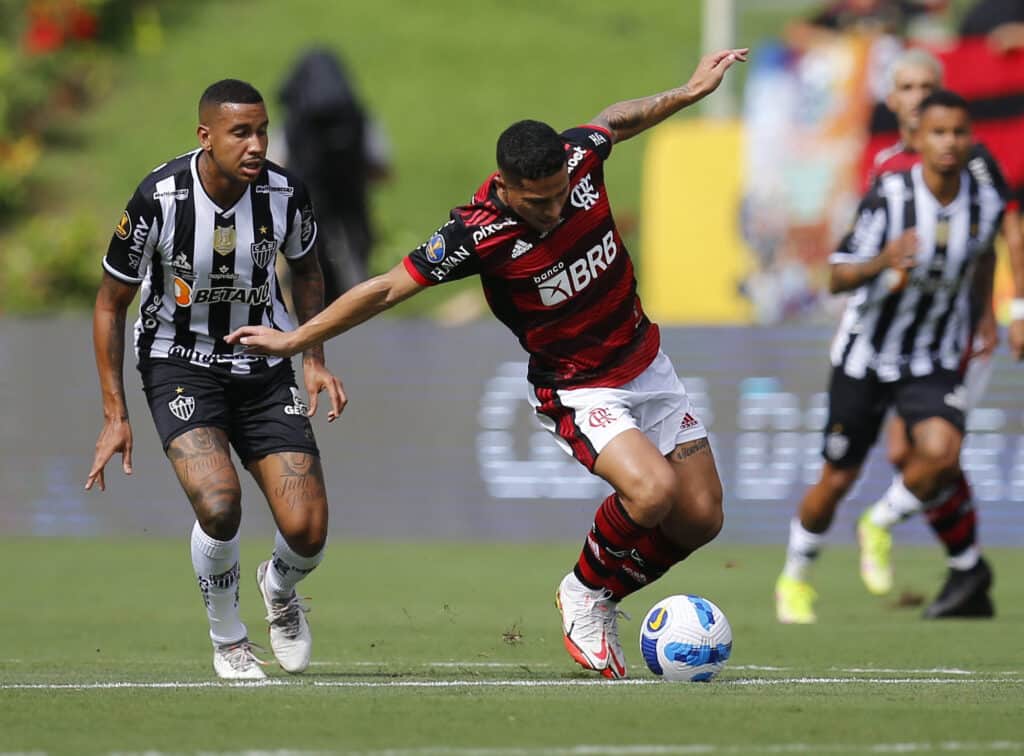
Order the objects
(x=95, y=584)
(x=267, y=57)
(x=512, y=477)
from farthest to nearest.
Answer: (x=267, y=57)
(x=512, y=477)
(x=95, y=584)

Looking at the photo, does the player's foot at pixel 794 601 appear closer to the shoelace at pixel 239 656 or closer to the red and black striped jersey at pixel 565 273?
the red and black striped jersey at pixel 565 273

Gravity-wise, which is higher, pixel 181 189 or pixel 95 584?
pixel 181 189

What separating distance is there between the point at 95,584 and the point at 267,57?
2148 cm

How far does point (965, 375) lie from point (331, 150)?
9.54m

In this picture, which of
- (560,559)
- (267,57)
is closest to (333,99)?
(560,559)

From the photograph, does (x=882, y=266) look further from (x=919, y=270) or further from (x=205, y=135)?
(x=205, y=135)

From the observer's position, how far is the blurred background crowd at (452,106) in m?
18.7

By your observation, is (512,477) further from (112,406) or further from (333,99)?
(112,406)

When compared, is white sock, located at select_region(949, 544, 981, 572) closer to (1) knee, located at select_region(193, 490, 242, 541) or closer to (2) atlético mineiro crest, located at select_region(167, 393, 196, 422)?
(1) knee, located at select_region(193, 490, 242, 541)

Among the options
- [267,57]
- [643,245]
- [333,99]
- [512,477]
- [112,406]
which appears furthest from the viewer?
[267,57]

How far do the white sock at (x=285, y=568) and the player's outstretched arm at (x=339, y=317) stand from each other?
975mm

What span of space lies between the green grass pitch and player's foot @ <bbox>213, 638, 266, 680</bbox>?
11 cm

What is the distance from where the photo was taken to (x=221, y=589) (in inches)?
298

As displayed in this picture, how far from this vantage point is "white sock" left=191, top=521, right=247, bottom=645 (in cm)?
752
